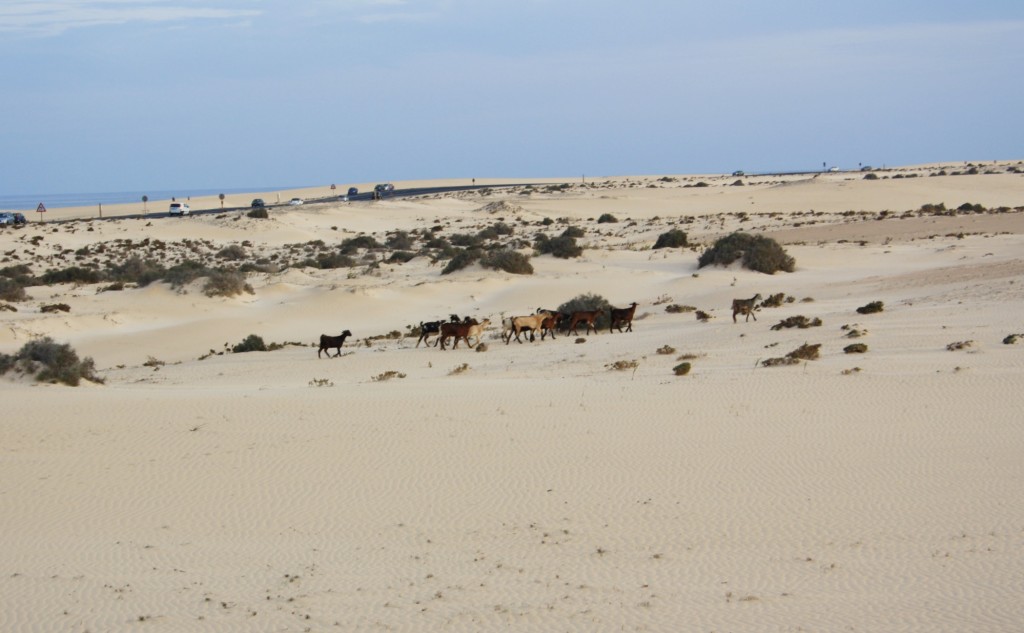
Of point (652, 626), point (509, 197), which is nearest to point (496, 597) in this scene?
point (652, 626)

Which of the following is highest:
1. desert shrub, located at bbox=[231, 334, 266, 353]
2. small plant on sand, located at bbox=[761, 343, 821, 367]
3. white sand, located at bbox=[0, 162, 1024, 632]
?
small plant on sand, located at bbox=[761, 343, 821, 367]

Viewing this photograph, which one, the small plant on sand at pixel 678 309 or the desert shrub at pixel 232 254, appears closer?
the small plant on sand at pixel 678 309

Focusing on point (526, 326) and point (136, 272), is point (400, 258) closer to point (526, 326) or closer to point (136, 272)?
point (136, 272)

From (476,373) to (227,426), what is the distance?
6.13m

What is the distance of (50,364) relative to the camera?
65.0ft

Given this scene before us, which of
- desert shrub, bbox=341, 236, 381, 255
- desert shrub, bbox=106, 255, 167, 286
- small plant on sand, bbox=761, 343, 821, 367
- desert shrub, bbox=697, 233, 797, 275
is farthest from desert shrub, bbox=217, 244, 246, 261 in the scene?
small plant on sand, bbox=761, 343, 821, 367

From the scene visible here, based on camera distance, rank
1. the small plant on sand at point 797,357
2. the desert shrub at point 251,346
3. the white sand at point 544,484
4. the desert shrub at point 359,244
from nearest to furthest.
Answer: the white sand at point 544,484, the small plant on sand at point 797,357, the desert shrub at point 251,346, the desert shrub at point 359,244

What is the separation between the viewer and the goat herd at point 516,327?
23.0 meters

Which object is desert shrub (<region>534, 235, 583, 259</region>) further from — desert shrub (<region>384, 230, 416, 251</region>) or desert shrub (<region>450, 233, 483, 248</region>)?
desert shrub (<region>384, 230, 416, 251</region>)

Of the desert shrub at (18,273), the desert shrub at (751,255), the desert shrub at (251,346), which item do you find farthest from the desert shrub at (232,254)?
the desert shrub at (251,346)

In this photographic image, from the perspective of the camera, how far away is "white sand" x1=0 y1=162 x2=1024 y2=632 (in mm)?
7938

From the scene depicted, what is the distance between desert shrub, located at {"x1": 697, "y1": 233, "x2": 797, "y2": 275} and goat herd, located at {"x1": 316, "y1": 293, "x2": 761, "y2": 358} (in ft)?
39.7

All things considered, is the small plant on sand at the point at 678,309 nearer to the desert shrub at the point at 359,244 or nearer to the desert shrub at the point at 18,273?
the desert shrub at the point at 18,273

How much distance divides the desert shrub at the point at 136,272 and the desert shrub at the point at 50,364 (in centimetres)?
1632
